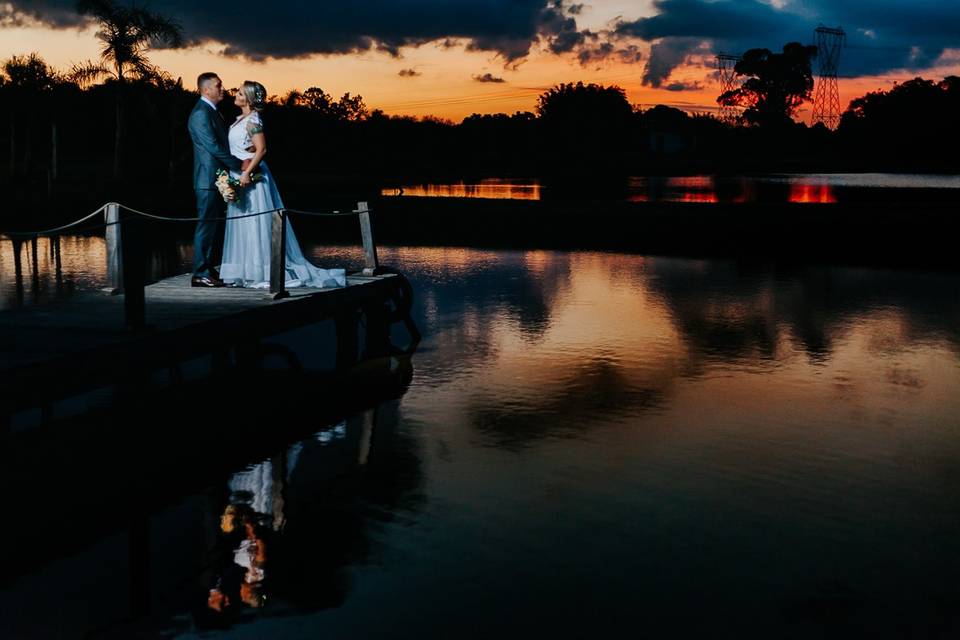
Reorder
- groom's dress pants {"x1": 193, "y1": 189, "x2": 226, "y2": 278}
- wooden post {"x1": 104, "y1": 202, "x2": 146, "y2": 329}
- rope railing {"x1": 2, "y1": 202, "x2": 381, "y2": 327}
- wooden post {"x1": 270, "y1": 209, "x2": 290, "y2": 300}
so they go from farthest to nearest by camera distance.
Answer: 1. groom's dress pants {"x1": 193, "y1": 189, "x2": 226, "y2": 278}
2. wooden post {"x1": 270, "y1": 209, "x2": 290, "y2": 300}
3. rope railing {"x1": 2, "y1": 202, "x2": 381, "y2": 327}
4. wooden post {"x1": 104, "y1": 202, "x2": 146, "y2": 329}

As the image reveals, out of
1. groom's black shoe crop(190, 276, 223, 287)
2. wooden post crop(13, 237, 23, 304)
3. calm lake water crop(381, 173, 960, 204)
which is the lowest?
wooden post crop(13, 237, 23, 304)

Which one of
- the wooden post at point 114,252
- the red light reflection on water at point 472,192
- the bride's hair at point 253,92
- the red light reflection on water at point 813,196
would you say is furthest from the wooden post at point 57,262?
the red light reflection on water at point 813,196

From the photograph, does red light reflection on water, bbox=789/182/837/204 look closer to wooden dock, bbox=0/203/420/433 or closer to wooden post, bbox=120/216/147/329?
wooden dock, bbox=0/203/420/433

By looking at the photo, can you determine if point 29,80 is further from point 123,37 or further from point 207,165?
point 207,165

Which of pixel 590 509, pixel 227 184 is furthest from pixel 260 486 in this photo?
pixel 227 184

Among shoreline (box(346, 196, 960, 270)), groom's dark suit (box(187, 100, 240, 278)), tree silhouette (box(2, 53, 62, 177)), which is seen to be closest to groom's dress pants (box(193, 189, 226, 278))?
groom's dark suit (box(187, 100, 240, 278))

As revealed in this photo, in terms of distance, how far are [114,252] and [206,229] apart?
3.38 ft

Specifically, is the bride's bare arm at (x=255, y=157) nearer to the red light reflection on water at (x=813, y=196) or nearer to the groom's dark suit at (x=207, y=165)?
the groom's dark suit at (x=207, y=165)

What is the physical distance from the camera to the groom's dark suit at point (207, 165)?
12.4 meters

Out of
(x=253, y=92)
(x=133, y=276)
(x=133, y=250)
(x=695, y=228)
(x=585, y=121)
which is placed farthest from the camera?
(x=585, y=121)

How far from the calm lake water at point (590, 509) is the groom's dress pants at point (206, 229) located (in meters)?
2.70

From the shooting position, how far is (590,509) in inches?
277

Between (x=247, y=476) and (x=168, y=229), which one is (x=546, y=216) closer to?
(x=168, y=229)

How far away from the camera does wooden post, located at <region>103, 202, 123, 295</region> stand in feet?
40.8
